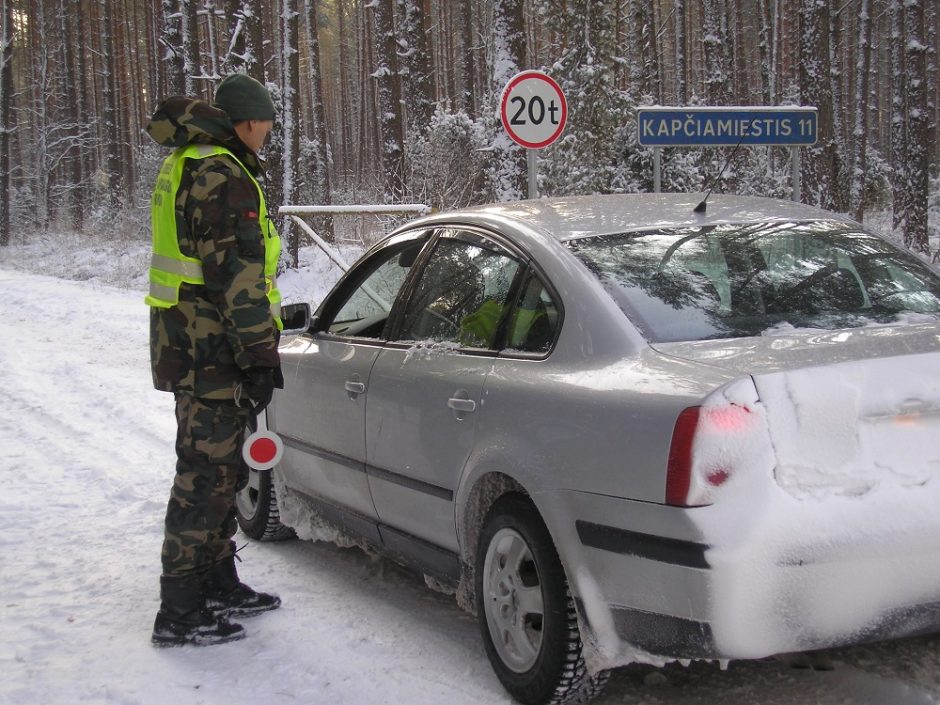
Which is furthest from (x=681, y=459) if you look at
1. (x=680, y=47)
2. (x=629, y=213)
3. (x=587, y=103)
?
(x=680, y=47)

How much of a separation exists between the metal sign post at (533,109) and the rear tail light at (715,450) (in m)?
6.39

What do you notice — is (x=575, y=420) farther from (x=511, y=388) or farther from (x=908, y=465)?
(x=908, y=465)

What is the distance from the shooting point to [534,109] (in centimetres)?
900

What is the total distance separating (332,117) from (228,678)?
67601mm

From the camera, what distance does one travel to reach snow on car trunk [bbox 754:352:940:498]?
2723 mm

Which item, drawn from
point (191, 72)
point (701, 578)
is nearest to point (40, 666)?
point (701, 578)

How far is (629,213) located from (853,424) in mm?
1429

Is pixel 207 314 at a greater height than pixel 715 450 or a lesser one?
greater

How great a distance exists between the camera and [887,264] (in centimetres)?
382

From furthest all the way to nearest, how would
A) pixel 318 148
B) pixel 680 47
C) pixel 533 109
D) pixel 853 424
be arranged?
pixel 680 47 < pixel 318 148 < pixel 533 109 < pixel 853 424

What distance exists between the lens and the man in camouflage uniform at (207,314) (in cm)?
390

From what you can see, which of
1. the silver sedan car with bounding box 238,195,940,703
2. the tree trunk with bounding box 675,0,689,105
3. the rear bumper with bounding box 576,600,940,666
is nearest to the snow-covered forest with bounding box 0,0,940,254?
the tree trunk with bounding box 675,0,689,105

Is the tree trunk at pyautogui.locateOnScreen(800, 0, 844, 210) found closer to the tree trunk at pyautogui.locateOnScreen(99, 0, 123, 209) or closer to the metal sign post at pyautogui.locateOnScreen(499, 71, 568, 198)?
the metal sign post at pyautogui.locateOnScreen(499, 71, 568, 198)

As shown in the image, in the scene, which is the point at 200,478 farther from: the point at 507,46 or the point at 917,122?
the point at 917,122
